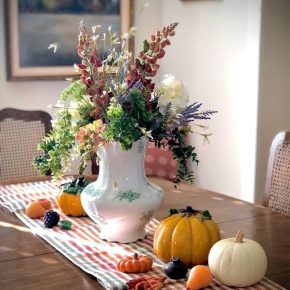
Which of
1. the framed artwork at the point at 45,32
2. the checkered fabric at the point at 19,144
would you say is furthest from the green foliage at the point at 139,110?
the framed artwork at the point at 45,32

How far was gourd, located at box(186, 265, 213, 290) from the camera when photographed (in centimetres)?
137

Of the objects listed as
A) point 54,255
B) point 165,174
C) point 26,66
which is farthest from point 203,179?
point 54,255

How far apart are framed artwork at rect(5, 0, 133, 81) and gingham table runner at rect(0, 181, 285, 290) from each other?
4.41ft

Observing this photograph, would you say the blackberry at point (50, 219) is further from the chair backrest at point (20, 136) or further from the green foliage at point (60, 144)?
the chair backrest at point (20, 136)

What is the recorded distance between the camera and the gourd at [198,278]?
1.37 meters

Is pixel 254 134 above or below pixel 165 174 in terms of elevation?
above

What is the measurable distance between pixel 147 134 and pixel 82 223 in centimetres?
52

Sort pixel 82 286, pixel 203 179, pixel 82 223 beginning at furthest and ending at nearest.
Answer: pixel 203 179
pixel 82 223
pixel 82 286

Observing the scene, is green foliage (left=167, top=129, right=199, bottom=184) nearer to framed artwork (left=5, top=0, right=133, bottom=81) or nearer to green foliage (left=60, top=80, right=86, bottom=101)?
green foliage (left=60, top=80, right=86, bottom=101)

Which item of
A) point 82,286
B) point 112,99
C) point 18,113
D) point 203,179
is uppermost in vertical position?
point 112,99

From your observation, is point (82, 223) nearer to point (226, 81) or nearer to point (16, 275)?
point (16, 275)

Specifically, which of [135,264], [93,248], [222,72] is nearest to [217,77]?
[222,72]

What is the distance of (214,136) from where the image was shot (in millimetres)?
3441

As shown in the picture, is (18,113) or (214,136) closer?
(18,113)
